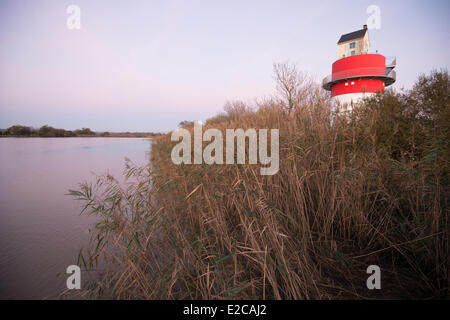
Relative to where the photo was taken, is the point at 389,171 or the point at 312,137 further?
the point at 312,137

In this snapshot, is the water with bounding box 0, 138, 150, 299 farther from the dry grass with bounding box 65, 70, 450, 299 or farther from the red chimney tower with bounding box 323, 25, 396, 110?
the red chimney tower with bounding box 323, 25, 396, 110

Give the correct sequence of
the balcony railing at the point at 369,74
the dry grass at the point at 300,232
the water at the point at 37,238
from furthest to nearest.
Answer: the balcony railing at the point at 369,74
the water at the point at 37,238
the dry grass at the point at 300,232

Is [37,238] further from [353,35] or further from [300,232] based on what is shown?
[353,35]

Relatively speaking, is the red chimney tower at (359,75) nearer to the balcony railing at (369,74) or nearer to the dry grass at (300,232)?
the balcony railing at (369,74)

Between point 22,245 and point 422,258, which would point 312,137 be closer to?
point 422,258

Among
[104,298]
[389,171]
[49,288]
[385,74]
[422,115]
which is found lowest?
[49,288]

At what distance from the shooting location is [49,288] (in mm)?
2033

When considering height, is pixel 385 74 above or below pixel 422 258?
above

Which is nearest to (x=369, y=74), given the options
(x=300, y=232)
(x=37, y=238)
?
(x=300, y=232)

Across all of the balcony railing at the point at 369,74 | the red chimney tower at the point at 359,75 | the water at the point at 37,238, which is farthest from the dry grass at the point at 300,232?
the balcony railing at the point at 369,74

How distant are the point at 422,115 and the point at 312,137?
387 centimetres

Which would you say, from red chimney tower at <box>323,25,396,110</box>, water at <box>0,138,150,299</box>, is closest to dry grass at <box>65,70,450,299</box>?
water at <box>0,138,150,299</box>
